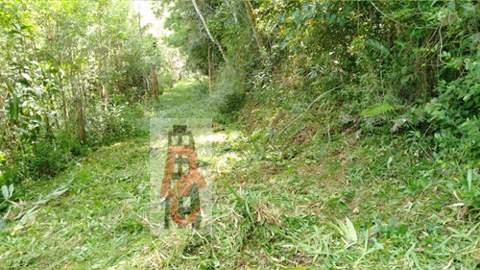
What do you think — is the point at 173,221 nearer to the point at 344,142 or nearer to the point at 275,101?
the point at 344,142

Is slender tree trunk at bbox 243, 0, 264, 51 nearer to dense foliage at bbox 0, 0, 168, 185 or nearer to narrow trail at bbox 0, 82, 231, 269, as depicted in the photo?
dense foliage at bbox 0, 0, 168, 185

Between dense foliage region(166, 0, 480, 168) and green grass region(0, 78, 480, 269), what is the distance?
19cm

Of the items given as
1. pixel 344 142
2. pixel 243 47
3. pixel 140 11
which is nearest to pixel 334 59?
pixel 344 142

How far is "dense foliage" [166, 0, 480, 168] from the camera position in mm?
2156

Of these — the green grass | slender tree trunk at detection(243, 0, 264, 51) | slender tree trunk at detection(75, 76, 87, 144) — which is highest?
slender tree trunk at detection(243, 0, 264, 51)

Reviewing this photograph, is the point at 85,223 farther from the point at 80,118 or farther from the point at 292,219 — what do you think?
the point at 80,118

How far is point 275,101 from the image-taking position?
5277 millimetres

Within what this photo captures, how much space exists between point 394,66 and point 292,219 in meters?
1.55

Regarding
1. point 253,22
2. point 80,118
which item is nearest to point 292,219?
point 80,118

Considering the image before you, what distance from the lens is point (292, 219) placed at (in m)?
2.17

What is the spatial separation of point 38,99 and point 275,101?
10.1 feet

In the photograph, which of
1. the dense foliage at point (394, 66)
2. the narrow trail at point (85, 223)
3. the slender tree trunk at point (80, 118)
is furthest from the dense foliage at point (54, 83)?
the dense foliage at point (394, 66)

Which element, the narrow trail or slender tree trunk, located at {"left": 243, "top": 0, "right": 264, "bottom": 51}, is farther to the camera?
slender tree trunk, located at {"left": 243, "top": 0, "right": 264, "bottom": 51}

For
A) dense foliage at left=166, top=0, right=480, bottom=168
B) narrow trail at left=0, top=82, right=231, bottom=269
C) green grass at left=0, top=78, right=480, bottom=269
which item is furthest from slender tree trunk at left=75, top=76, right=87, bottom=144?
dense foliage at left=166, top=0, right=480, bottom=168
